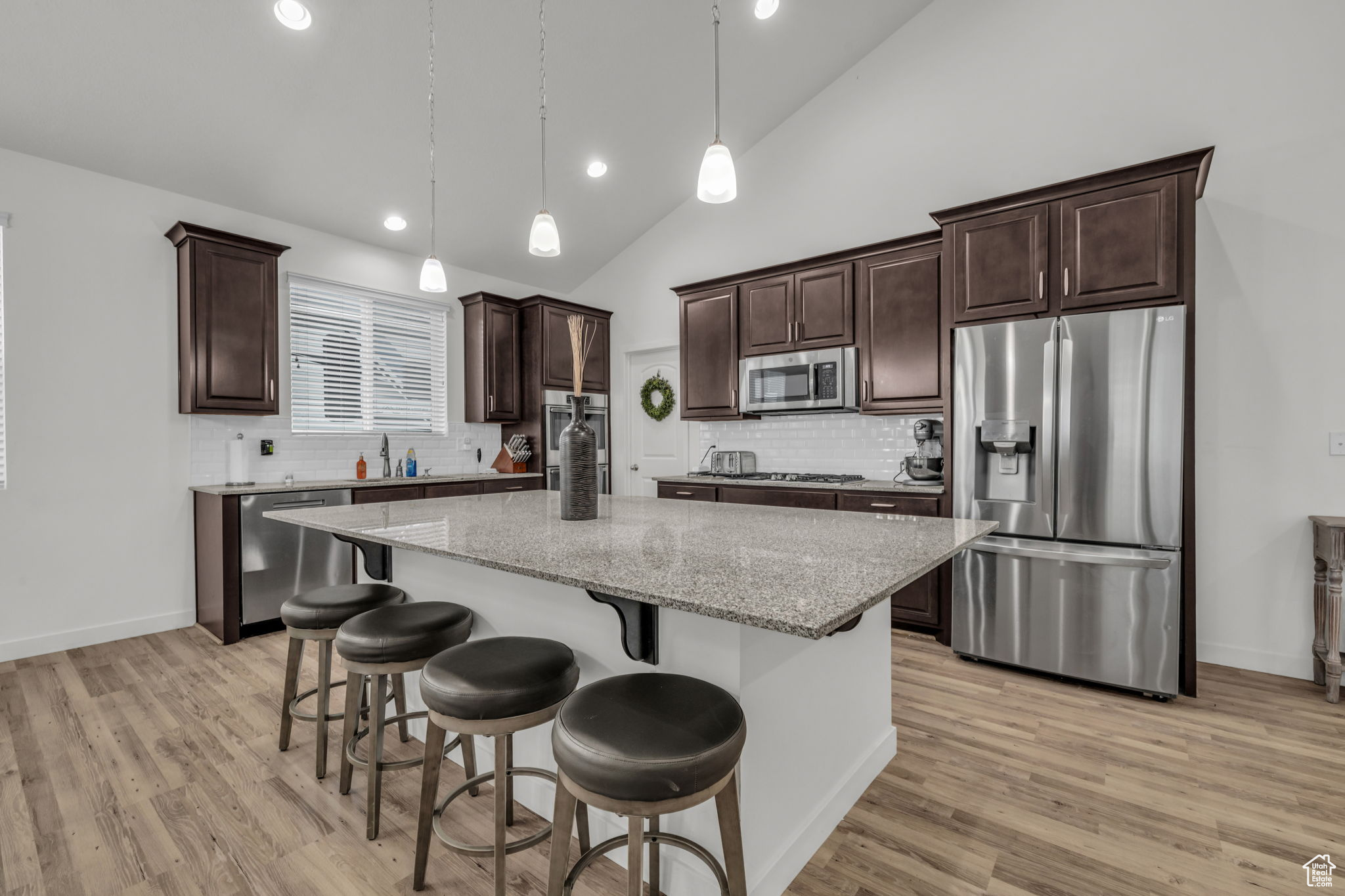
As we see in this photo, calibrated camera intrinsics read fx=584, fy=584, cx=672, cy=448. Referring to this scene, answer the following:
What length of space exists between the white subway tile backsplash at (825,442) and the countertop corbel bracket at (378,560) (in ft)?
9.93

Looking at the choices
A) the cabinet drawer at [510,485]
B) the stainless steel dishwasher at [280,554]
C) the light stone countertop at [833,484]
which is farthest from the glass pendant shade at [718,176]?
the cabinet drawer at [510,485]

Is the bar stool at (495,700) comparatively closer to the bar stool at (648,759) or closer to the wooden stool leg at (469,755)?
the bar stool at (648,759)

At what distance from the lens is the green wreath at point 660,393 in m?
5.44

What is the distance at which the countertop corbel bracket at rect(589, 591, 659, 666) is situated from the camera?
4.69ft

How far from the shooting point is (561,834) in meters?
Result: 1.22

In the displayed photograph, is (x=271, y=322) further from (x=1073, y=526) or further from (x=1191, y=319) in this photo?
(x=1191, y=319)

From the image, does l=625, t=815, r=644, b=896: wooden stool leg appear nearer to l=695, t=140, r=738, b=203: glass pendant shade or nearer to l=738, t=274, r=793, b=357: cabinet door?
l=695, t=140, r=738, b=203: glass pendant shade

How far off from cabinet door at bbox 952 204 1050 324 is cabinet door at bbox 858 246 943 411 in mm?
459

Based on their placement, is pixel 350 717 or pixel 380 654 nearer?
pixel 380 654

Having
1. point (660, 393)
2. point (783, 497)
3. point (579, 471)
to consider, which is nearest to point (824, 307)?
point (783, 497)

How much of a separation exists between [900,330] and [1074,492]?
4.81 ft

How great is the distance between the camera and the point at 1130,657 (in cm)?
267

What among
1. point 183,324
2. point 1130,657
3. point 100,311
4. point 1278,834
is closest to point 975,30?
point 1130,657

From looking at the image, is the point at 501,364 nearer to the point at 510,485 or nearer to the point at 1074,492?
the point at 510,485
